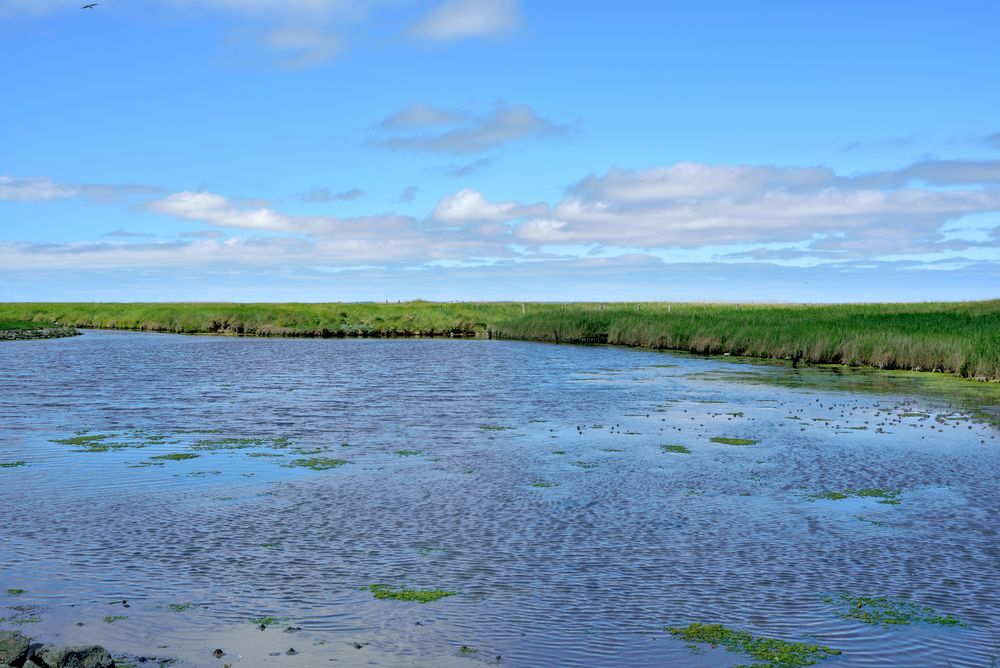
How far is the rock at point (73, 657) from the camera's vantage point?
738 centimetres

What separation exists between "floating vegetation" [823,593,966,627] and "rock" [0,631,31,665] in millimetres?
8058

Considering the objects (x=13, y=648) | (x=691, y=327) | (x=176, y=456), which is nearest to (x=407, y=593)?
(x=13, y=648)

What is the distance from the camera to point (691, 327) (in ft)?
194

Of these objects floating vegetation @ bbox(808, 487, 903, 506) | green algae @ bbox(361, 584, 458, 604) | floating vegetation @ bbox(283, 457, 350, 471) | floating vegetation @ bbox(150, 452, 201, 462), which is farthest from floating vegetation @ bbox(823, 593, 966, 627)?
floating vegetation @ bbox(150, 452, 201, 462)

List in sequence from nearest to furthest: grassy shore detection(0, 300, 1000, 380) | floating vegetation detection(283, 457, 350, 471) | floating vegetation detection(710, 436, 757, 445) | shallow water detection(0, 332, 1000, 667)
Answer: shallow water detection(0, 332, 1000, 667), floating vegetation detection(283, 457, 350, 471), floating vegetation detection(710, 436, 757, 445), grassy shore detection(0, 300, 1000, 380)

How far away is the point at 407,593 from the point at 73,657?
3602 mm

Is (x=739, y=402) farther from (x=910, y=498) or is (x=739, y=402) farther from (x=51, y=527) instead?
(x=51, y=527)

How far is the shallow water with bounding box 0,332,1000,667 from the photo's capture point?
346 inches

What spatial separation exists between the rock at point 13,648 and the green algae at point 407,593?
3580 mm

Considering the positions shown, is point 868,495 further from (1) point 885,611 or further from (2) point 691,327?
(2) point 691,327

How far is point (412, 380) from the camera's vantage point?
3759 centimetres

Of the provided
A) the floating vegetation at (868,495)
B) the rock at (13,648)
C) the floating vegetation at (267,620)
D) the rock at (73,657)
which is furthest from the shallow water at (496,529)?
the rock at (13,648)

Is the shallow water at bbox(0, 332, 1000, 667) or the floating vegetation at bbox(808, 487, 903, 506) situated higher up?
the floating vegetation at bbox(808, 487, 903, 506)

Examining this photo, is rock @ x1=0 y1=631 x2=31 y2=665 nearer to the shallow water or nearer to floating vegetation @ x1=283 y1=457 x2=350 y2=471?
the shallow water
